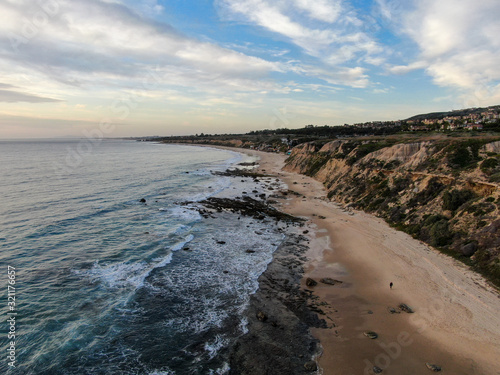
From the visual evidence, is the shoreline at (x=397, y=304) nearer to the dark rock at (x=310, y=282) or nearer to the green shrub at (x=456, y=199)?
the dark rock at (x=310, y=282)

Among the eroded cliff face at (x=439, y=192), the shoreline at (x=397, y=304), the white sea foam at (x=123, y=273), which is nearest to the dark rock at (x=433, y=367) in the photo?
the shoreline at (x=397, y=304)

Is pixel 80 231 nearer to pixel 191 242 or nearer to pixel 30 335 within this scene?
pixel 191 242

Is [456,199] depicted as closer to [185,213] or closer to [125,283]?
[125,283]

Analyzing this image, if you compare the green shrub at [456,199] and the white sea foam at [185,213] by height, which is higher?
the green shrub at [456,199]

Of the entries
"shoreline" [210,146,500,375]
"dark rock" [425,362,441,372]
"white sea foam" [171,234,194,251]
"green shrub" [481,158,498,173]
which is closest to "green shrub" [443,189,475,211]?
"green shrub" [481,158,498,173]

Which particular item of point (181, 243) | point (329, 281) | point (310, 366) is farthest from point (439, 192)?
point (181, 243)

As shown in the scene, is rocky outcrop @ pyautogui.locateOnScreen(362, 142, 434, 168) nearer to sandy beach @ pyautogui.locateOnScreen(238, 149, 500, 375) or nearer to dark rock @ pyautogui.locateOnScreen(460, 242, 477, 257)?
sandy beach @ pyautogui.locateOnScreen(238, 149, 500, 375)
